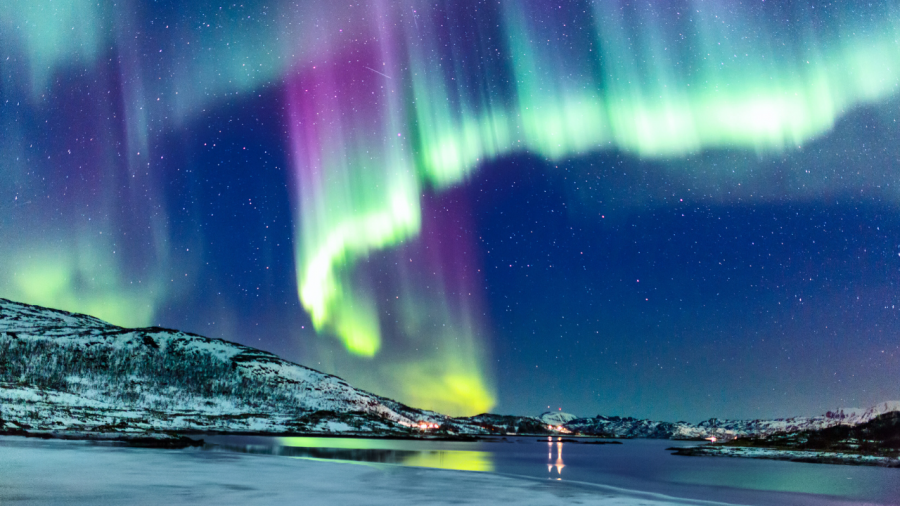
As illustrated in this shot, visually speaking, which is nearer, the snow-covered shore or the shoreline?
the snow-covered shore

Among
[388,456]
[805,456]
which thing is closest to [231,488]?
[388,456]

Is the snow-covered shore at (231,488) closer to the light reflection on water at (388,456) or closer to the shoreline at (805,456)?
the light reflection on water at (388,456)

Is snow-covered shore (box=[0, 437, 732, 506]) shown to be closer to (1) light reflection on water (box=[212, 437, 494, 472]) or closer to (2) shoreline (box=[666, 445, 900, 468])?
(1) light reflection on water (box=[212, 437, 494, 472])

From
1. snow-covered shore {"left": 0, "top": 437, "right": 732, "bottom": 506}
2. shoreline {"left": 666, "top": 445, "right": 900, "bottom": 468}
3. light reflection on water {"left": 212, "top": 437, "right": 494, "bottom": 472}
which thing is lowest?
shoreline {"left": 666, "top": 445, "right": 900, "bottom": 468}

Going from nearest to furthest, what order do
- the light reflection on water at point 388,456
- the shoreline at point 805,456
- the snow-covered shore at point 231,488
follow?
the snow-covered shore at point 231,488 < the light reflection on water at point 388,456 < the shoreline at point 805,456

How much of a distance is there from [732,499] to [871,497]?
1659 cm

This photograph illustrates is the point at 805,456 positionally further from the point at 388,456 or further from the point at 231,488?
the point at 231,488

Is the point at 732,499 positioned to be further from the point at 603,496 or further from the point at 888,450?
the point at 888,450

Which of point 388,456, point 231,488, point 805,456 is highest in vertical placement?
point 231,488

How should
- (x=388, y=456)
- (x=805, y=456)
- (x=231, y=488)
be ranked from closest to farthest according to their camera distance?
(x=231, y=488) < (x=388, y=456) < (x=805, y=456)

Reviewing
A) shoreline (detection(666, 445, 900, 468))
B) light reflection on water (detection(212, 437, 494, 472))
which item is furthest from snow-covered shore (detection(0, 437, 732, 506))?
shoreline (detection(666, 445, 900, 468))

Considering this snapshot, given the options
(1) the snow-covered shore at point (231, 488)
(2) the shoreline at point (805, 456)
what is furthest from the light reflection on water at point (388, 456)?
(2) the shoreline at point (805, 456)

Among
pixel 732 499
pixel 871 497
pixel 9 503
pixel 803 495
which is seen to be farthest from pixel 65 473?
pixel 871 497

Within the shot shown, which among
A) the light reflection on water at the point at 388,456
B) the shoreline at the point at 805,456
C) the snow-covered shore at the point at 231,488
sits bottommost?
the shoreline at the point at 805,456
